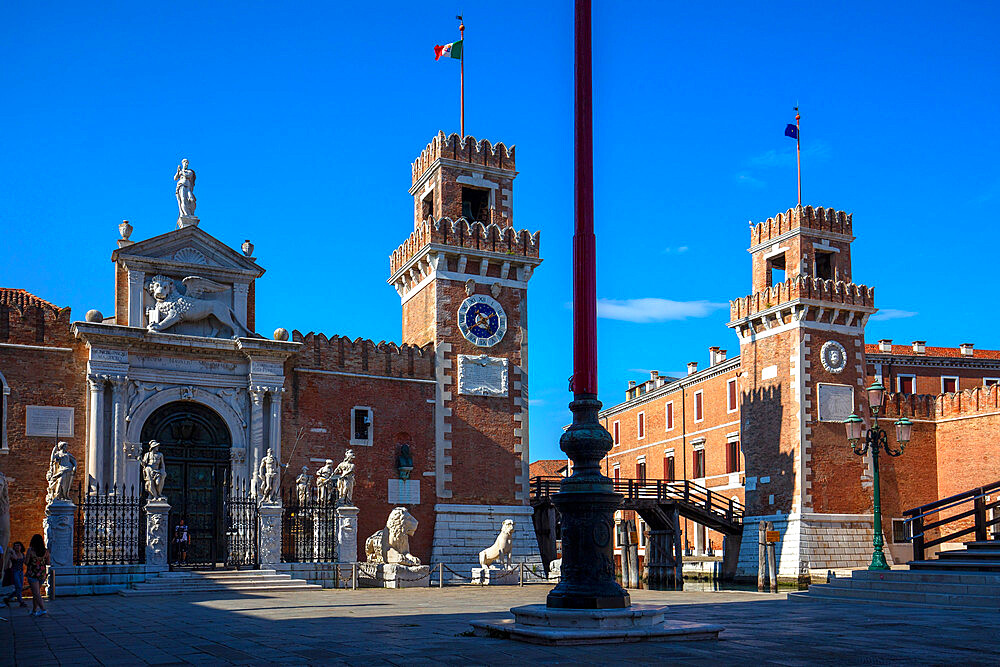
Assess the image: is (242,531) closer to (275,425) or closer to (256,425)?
(256,425)

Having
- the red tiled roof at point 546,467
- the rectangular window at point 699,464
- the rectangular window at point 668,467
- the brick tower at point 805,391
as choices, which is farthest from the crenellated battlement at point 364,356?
the red tiled roof at point 546,467

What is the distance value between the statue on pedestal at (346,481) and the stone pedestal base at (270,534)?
182 cm

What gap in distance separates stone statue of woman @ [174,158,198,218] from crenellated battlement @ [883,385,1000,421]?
24.9m

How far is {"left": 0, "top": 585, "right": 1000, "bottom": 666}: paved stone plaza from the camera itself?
9625 millimetres

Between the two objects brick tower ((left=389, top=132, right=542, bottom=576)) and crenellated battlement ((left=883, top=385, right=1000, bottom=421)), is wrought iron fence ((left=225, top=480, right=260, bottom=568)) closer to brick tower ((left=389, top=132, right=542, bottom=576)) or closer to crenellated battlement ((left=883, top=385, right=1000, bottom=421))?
brick tower ((left=389, top=132, right=542, bottom=576))

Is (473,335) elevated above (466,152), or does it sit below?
below

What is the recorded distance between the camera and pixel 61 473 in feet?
74.8

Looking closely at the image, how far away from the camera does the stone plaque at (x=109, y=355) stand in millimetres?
25266

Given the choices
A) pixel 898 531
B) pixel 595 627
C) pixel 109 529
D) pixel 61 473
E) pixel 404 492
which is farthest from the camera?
pixel 898 531

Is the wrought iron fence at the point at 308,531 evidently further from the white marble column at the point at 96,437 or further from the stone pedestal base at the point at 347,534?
the white marble column at the point at 96,437

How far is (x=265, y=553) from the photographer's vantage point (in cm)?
2472

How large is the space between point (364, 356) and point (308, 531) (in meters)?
Answer: 5.31

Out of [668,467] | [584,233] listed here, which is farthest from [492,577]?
[668,467]

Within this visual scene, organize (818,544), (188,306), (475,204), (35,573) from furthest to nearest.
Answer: (818,544) → (475,204) → (188,306) → (35,573)
